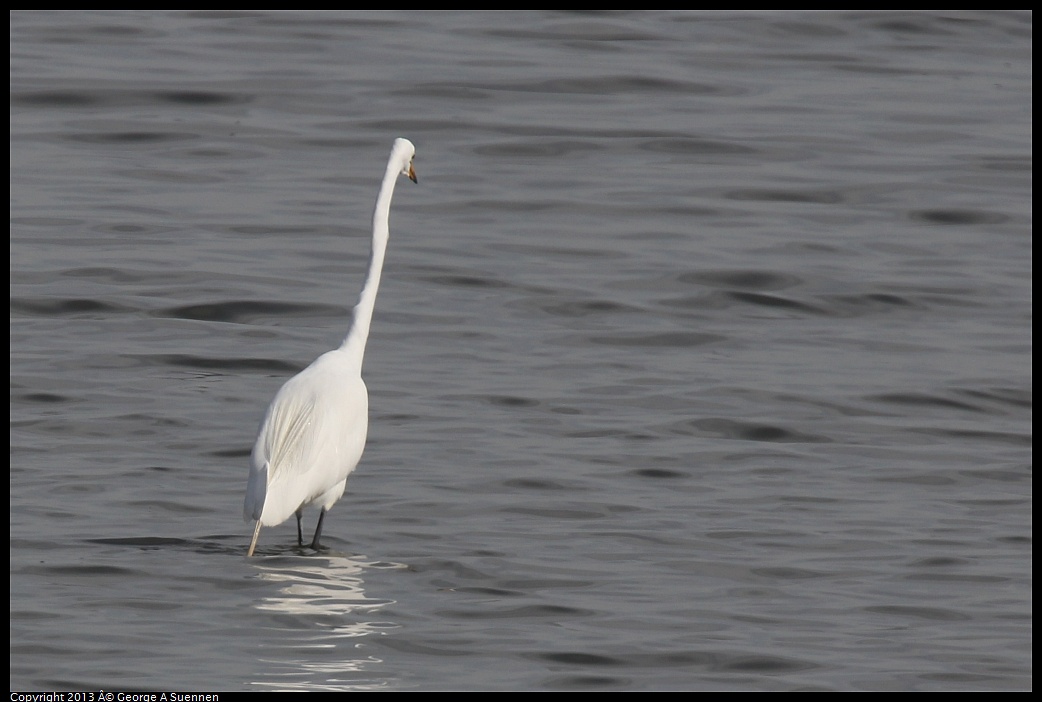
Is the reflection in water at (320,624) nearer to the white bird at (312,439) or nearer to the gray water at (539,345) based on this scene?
the gray water at (539,345)

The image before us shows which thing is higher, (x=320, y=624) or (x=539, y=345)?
(x=320, y=624)

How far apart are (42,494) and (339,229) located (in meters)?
6.06

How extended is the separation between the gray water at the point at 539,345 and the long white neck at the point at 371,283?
0.72 m

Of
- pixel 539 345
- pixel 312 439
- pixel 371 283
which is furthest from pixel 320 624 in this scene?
pixel 539 345

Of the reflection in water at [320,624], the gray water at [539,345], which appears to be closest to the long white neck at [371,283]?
the gray water at [539,345]

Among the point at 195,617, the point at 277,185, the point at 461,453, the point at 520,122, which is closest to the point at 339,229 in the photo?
the point at 277,185

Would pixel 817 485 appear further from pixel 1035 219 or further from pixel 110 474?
pixel 1035 219

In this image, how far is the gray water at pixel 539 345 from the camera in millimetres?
6867

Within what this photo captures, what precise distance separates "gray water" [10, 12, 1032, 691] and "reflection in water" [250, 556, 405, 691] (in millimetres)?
25

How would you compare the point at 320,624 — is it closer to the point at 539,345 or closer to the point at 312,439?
the point at 312,439

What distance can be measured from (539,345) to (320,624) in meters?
5.03

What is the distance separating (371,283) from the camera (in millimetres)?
8898

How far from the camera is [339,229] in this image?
46.4 ft

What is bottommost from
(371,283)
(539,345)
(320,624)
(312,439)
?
(539,345)
